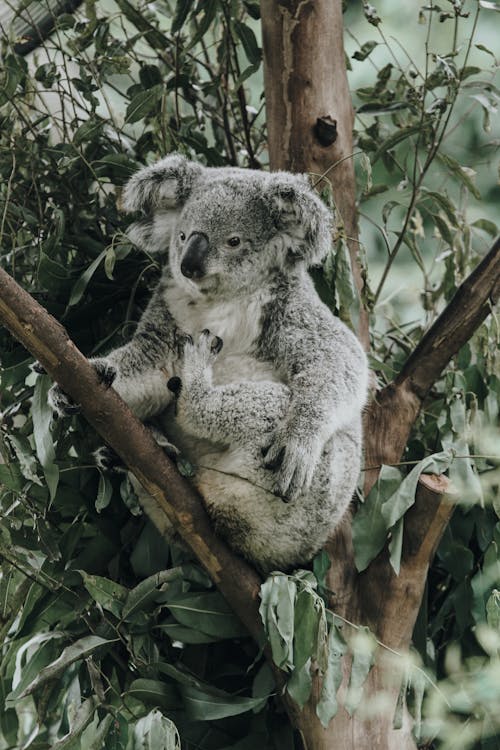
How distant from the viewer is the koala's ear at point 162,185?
268 cm

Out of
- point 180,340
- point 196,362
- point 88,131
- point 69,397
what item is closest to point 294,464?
point 196,362

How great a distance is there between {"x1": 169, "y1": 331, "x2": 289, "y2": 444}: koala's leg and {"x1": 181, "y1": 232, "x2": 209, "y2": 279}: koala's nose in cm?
18

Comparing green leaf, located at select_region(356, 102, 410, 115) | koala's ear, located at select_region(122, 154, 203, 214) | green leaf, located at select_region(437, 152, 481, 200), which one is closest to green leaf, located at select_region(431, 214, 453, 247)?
green leaf, located at select_region(437, 152, 481, 200)

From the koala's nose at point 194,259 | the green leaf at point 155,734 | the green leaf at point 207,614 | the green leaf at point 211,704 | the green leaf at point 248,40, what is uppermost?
the green leaf at point 248,40

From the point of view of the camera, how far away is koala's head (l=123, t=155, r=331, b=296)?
2506 mm

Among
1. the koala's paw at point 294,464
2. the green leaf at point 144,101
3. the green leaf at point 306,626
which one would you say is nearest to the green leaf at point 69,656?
the green leaf at point 306,626

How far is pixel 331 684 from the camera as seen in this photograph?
7.15ft

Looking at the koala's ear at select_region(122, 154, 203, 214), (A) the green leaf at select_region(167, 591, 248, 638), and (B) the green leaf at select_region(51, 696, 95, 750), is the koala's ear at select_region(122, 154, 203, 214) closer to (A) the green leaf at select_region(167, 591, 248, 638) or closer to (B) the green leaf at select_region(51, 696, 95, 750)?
(A) the green leaf at select_region(167, 591, 248, 638)

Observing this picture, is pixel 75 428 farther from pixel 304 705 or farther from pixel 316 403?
pixel 304 705

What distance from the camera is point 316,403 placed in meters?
2.33

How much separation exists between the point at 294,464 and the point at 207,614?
56 centimetres

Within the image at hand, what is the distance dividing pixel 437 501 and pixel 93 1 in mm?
2103

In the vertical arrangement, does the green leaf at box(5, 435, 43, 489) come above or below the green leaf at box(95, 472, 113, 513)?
above

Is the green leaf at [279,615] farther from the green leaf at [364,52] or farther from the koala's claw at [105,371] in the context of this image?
the green leaf at [364,52]
